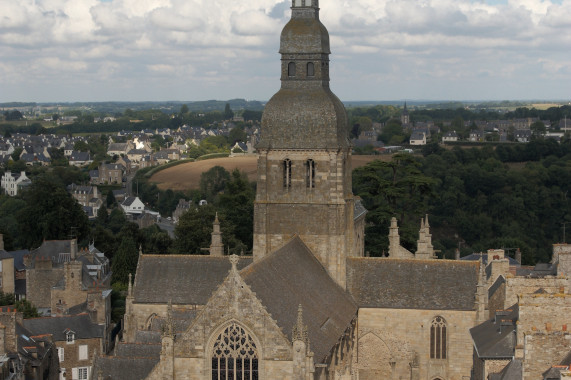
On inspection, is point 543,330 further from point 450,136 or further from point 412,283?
point 450,136

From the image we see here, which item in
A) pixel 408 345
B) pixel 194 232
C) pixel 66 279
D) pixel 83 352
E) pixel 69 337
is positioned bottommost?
pixel 83 352

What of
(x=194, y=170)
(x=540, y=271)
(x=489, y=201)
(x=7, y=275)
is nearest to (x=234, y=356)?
(x=540, y=271)

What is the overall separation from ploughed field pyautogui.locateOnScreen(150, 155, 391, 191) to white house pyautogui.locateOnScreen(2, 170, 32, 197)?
17.0 m

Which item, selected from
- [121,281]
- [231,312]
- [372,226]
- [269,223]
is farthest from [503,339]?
[121,281]

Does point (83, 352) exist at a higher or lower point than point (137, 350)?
lower

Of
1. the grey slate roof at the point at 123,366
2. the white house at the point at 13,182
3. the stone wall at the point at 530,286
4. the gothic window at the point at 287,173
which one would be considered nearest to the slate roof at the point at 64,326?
the grey slate roof at the point at 123,366

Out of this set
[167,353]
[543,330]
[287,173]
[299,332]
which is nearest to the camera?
[543,330]

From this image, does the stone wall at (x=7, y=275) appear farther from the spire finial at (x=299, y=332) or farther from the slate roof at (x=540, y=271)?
the spire finial at (x=299, y=332)

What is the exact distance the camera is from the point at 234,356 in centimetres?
2764

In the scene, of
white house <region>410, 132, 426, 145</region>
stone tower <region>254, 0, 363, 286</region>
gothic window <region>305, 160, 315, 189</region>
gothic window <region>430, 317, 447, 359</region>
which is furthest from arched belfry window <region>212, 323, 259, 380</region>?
white house <region>410, 132, 426, 145</region>

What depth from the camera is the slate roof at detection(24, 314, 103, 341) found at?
4147cm

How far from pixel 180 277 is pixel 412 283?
9.50 meters

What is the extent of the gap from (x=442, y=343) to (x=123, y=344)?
1200cm

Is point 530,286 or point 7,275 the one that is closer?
point 530,286
